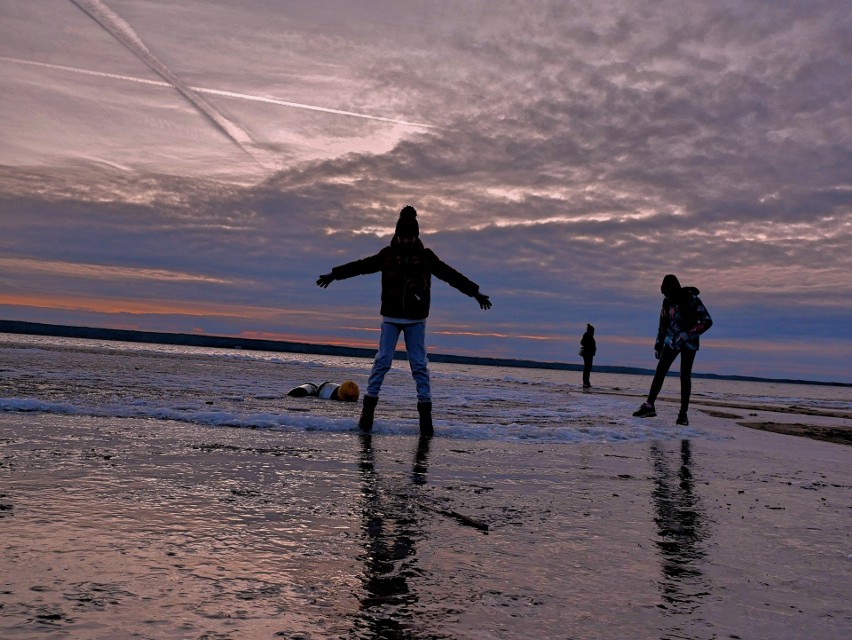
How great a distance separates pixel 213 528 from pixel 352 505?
82 centimetres

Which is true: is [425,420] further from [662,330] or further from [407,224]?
[662,330]

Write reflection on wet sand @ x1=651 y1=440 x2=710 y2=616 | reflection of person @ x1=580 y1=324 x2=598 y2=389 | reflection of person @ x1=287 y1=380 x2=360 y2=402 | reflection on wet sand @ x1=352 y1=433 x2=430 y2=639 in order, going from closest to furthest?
reflection on wet sand @ x1=352 y1=433 x2=430 y2=639 → reflection on wet sand @ x1=651 y1=440 x2=710 y2=616 → reflection of person @ x1=287 y1=380 x2=360 y2=402 → reflection of person @ x1=580 y1=324 x2=598 y2=389

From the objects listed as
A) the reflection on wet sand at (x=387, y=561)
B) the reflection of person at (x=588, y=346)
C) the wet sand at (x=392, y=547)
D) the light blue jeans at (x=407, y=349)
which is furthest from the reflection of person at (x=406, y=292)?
the reflection of person at (x=588, y=346)

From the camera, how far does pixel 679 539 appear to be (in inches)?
129

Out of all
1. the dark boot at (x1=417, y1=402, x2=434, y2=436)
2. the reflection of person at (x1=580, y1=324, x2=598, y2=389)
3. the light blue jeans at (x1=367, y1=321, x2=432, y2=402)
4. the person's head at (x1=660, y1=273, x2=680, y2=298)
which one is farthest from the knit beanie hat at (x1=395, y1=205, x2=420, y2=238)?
the reflection of person at (x1=580, y1=324, x2=598, y2=389)

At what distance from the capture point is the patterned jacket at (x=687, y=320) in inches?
429

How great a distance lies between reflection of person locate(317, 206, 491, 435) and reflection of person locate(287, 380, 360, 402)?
465cm

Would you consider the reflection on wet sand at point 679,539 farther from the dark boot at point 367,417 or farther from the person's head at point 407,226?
the person's head at point 407,226

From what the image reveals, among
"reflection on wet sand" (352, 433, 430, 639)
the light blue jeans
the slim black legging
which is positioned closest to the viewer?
"reflection on wet sand" (352, 433, 430, 639)

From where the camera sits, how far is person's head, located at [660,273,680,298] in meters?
10.9

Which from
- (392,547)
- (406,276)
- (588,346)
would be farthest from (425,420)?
(588,346)

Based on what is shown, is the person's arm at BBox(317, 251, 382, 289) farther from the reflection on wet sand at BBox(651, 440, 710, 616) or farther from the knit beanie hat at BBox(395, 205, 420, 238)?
the reflection on wet sand at BBox(651, 440, 710, 616)

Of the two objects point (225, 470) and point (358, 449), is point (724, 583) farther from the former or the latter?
point (358, 449)

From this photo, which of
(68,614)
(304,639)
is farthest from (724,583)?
(68,614)
